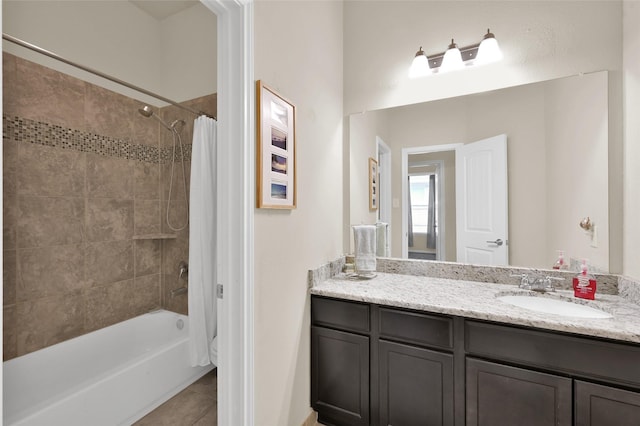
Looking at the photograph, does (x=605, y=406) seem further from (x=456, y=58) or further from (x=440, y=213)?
(x=456, y=58)

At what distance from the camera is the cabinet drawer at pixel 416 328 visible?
152 cm

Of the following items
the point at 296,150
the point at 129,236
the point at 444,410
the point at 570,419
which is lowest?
the point at 444,410

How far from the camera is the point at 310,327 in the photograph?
6.08ft

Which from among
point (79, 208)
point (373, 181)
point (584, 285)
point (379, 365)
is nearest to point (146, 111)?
point (79, 208)

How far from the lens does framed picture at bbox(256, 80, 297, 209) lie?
1.42m

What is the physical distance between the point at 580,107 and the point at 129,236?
3290 millimetres

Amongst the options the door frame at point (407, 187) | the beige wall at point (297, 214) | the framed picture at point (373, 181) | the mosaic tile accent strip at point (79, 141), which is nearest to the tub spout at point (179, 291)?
the mosaic tile accent strip at point (79, 141)

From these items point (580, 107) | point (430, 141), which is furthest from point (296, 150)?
point (580, 107)

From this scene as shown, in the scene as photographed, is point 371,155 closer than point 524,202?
No

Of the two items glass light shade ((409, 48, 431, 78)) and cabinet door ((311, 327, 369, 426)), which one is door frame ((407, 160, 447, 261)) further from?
cabinet door ((311, 327, 369, 426))

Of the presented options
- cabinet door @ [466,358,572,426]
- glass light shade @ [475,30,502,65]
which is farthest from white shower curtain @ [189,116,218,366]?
glass light shade @ [475,30,502,65]

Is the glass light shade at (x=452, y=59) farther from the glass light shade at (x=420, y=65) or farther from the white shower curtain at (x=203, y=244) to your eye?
the white shower curtain at (x=203, y=244)

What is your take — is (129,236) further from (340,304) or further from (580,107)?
(580,107)

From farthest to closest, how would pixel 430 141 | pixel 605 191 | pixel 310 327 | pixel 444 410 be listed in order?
1. pixel 430 141
2. pixel 310 327
3. pixel 605 191
4. pixel 444 410
